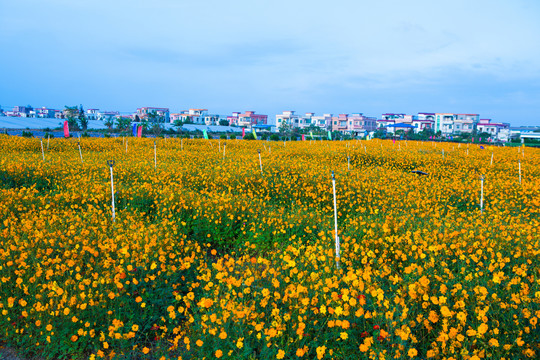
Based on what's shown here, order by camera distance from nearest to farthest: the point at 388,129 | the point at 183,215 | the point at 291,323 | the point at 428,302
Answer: the point at 291,323
the point at 428,302
the point at 183,215
the point at 388,129

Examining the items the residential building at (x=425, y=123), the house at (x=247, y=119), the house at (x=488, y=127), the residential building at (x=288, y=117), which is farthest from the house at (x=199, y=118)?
the house at (x=488, y=127)

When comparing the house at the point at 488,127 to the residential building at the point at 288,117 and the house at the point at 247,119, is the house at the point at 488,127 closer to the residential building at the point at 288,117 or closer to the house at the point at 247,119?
the residential building at the point at 288,117

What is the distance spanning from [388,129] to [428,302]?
123583 millimetres

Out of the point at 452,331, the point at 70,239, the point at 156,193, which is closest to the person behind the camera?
the point at 452,331

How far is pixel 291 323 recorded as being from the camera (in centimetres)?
369

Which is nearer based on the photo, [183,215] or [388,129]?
[183,215]

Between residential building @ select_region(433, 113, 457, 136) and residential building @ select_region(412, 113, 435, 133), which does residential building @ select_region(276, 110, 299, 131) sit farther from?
residential building @ select_region(433, 113, 457, 136)

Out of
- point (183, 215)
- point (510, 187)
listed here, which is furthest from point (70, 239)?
A: point (510, 187)

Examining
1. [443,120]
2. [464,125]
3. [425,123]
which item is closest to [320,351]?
[464,125]

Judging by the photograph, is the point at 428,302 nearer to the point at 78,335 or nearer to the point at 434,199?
the point at 78,335

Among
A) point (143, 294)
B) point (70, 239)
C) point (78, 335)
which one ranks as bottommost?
point (78, 335)

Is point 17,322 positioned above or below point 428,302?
below

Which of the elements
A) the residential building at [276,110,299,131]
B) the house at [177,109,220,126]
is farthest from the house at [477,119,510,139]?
the house at [177,109,220,126]

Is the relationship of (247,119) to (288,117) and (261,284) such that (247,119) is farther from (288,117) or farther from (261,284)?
(261,284)
